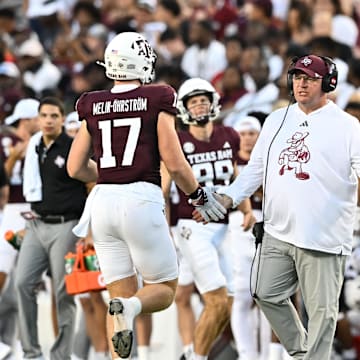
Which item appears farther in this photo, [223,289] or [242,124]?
[242,124]

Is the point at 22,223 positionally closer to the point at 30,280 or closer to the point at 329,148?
the point at 30,280

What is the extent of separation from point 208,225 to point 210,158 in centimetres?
55

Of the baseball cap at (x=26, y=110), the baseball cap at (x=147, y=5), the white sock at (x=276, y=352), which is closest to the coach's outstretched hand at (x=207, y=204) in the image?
the white sock at (x=276, y=352)

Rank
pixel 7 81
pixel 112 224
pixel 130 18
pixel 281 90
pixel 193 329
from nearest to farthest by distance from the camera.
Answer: pixel 112 224
pixel 193 329
pixel 281 90
pixel 7 81
pixel 130 18

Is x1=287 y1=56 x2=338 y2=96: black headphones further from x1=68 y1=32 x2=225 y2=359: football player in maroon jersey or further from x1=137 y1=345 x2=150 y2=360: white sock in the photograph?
x1=137 y1=345 x2=150 y2=360: white sock

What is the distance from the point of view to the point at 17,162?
11625mm

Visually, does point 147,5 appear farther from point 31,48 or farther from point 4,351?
point 4,351

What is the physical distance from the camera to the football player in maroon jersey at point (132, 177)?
828 cm

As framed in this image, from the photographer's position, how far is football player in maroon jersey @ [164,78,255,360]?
10375 mm

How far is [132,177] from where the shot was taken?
832 centimetres

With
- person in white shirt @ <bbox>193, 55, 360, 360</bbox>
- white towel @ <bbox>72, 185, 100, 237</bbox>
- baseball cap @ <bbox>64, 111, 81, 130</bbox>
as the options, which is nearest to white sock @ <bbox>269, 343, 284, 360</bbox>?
person in white shirt @ <bbox>193, 55, 360, 360</bbox>

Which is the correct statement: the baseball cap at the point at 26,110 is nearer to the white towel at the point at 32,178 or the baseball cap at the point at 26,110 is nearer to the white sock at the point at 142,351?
the white towel at the point at 32,178

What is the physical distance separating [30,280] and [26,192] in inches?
28.7

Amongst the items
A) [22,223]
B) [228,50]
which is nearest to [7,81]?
[228,50]
